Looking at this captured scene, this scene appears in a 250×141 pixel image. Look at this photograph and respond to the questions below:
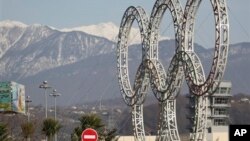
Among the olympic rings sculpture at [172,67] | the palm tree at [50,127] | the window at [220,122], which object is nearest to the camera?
the olympic rings sculpture at [172,67]

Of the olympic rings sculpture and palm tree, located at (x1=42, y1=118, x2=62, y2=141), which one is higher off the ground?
the olympic rings sculpture

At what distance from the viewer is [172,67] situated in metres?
68.6

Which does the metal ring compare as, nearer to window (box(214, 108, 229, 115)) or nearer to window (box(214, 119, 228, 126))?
window (box(214, 119, 228, 126))

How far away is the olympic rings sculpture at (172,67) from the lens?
56094mm

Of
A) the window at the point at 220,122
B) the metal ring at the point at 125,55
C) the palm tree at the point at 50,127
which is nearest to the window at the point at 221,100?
the window at the point at 220,122

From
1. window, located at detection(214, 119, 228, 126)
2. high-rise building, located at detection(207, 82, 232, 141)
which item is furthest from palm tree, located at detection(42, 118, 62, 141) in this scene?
window, located at detection(214, 119, 228, 126)

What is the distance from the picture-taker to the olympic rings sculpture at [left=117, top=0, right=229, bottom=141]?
56.1 meters

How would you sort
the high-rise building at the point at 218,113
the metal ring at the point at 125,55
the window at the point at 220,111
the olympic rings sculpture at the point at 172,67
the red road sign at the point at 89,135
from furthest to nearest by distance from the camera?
1. the window at the point at 220,111
2. the high-rise building at the point at 218,113
3. the metal ring at the point at 125,55
4. the olympic rings sculpture at the point at 172,67
5. the red road sign at the point at 89,135

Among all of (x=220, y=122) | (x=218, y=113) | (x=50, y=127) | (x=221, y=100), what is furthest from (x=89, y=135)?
(x=221, y=100)

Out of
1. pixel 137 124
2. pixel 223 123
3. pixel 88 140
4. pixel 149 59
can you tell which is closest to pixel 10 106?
pixel 137 124

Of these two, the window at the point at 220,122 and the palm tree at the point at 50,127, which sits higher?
the palm tree at the point at 50,127

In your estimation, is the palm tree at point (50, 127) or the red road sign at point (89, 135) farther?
the palm tree at point (50, 127)

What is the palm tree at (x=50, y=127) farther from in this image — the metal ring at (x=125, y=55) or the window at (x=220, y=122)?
the window at (x=220, y=122)

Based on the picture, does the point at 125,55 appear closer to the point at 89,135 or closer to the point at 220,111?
the point at 220,111
